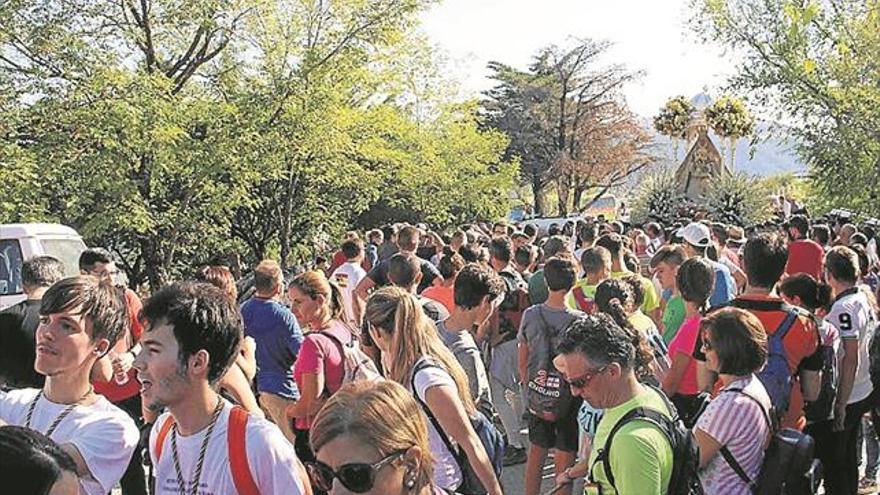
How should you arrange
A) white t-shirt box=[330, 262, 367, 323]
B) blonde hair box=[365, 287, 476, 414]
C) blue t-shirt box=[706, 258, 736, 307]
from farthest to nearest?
white t-shirt box=[330, 262, 367, 323] < blue t-shirt box=[706, 258, 736, 307] < blonde hair box=[365, 287, 476, 414]

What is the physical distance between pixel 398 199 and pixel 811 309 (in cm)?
2229

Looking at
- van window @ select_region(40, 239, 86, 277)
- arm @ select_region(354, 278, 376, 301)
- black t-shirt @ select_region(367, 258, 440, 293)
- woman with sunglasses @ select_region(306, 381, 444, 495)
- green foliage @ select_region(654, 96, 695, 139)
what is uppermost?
green foliage @ select_region(654, 96, 695, 139)

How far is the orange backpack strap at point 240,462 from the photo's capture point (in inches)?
104

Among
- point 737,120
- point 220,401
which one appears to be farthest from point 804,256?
point 737,120

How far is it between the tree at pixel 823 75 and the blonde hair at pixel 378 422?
58.1 ft

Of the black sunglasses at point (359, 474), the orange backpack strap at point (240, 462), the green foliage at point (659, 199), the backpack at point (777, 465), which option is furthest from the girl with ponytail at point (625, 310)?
the green foliage at point (659, 199)

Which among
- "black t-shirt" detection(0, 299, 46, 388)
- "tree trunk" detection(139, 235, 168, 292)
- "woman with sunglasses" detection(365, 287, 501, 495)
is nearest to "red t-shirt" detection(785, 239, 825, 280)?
"woman with sunglasses" detection(365, 287, 501, 495)

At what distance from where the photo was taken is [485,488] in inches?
154

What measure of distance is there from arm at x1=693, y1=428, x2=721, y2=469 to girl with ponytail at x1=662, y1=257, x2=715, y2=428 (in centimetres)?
95

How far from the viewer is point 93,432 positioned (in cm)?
292

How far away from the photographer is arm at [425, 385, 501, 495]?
12.5 ft

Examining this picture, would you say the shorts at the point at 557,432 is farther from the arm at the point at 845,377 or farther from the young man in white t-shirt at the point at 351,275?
the young man in white t-shirt at the point at 351,275

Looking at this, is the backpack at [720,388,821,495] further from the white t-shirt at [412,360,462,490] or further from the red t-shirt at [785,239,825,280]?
the red t-shirt at [785,239,825,280]

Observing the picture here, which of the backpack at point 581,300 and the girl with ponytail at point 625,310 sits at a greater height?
the girl with ponytail at point 625,310
